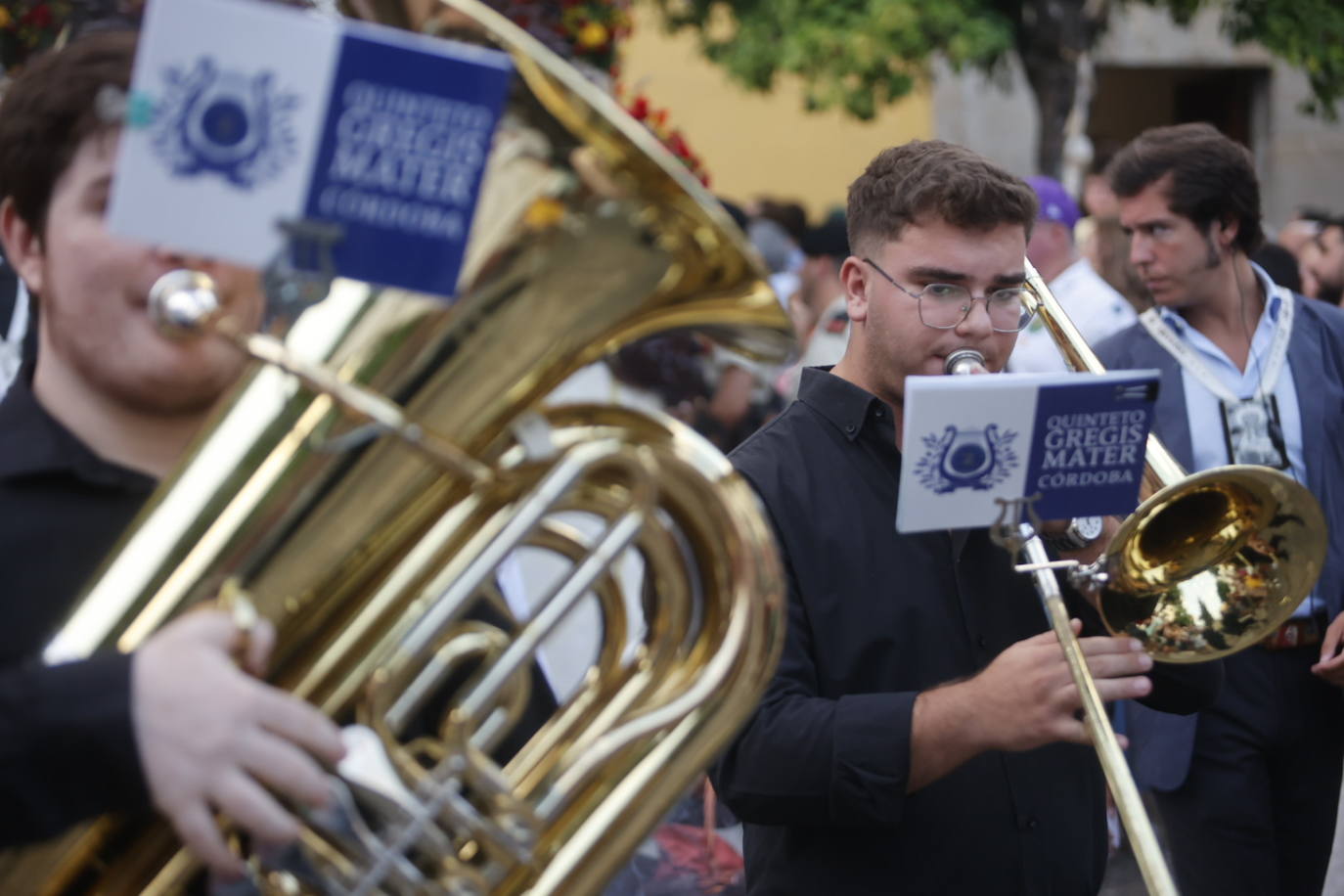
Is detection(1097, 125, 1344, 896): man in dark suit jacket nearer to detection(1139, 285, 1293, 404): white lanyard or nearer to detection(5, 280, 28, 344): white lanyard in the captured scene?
detection(1139, 285, 1293, 404): white lanyard

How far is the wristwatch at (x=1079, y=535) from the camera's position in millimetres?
2428

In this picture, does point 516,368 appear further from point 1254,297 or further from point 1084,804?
point 1254,297

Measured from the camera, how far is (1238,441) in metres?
3.75

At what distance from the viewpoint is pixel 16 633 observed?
1556 millimetres

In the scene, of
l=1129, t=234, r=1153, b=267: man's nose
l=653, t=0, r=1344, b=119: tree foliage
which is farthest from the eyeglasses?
l=653, t=0, r=1344, b=119: tree foliage

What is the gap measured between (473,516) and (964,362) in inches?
44.7

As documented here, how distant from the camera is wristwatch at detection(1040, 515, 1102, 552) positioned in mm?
2428

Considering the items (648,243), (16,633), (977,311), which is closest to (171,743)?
(16,633)

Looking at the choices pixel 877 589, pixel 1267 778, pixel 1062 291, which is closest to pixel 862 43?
pixel 1062 291

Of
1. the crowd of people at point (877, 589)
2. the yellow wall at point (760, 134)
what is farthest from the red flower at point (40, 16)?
the yellow wall at point (760, 134)

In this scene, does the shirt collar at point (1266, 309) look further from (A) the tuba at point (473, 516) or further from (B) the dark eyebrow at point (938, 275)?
(A) the tuba at point (473, 516)

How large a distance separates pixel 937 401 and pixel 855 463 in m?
0.54

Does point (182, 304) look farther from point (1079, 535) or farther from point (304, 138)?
point (1079, 535)

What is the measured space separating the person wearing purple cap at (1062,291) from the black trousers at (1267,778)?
52.7 inches
